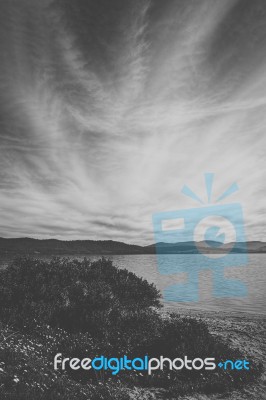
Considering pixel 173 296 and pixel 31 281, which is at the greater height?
pixel 31 281

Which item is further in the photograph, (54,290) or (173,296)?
(173,296)

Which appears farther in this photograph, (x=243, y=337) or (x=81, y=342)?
(x=243, y=337)

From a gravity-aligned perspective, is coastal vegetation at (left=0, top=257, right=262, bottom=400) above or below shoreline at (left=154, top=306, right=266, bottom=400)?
above

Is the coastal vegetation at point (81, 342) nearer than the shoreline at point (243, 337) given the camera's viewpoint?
Yes

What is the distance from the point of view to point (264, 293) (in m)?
30.9

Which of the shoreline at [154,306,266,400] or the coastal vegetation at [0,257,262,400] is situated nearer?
the coastal vegetation at [0,257,262,400]

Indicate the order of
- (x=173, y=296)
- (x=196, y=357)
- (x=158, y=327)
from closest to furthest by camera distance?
(x=196, y=357) → (x=158, y=327) → (x=173, y=296)

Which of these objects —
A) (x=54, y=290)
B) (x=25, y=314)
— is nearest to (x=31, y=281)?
(x=54, y=290)

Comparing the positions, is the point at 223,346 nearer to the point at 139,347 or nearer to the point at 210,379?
the point at 210,379

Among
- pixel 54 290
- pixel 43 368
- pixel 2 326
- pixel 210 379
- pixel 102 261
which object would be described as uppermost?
pixel 102 261

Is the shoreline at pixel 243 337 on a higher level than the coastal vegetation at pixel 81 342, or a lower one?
lower

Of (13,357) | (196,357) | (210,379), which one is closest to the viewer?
(13,357)

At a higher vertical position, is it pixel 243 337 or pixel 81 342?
pixel 81 342

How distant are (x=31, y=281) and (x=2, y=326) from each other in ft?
13.5
